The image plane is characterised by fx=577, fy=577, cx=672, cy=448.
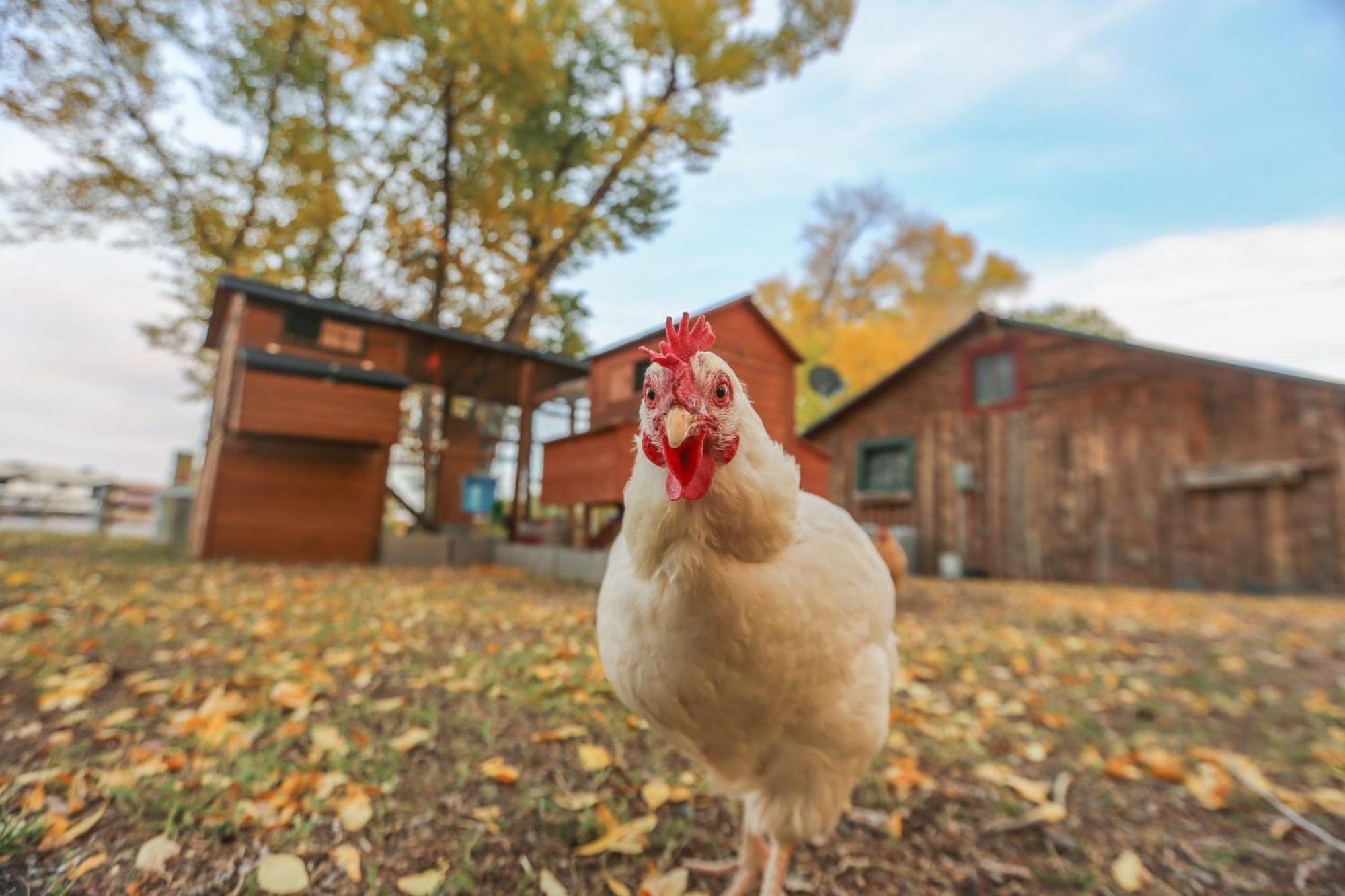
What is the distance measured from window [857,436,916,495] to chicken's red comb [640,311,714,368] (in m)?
12.0

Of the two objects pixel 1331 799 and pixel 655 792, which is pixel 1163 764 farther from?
pixel 655 792

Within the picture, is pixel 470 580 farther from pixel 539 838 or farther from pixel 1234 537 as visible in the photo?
pixel 1234 537

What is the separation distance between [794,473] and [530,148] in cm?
1067

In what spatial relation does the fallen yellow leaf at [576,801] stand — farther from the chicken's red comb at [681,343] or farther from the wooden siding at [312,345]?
the wooden siding at [312,345]

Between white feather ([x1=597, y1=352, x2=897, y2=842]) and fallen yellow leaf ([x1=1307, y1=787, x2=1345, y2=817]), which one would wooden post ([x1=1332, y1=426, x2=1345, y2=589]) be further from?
white feather ([x1=597, y1=352, x2=897, y2=842])

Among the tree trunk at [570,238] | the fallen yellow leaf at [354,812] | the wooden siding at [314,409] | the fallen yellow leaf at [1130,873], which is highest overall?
the tree trunk at [570,238]

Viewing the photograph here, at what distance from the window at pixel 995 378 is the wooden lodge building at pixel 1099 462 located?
0.03m

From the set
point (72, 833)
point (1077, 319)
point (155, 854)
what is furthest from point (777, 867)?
point (1077, 319)

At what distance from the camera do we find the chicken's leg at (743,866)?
1.79m

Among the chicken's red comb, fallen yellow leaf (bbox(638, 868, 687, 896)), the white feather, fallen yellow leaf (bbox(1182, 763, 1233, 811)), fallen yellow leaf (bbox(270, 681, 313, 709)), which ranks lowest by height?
fallen yellow leaf (bbox(638, 868, 687, 896))

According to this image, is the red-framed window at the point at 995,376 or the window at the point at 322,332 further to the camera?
Answer: the red-framed window at the point at 995,376

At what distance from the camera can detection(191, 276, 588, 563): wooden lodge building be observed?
7.15 meters

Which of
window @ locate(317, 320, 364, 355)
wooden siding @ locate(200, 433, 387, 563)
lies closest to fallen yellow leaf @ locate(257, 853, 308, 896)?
wooden siding @ locate(200, 433, 387, 563)

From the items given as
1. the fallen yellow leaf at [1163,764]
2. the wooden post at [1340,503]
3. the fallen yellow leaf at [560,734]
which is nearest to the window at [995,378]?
the wooden post at [1340,503]
